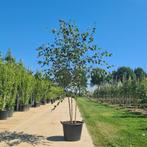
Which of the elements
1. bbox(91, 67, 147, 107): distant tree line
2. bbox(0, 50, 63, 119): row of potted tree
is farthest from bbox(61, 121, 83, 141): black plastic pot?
bbox(91, 67, 147, 107): distant tree line

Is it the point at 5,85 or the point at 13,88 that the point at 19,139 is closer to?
the point at 5,85

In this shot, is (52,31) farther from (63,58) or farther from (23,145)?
(23,145)

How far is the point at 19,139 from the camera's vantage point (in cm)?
1056

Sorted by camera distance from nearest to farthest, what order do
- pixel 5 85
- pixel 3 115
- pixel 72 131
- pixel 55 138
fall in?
pixel 72 131, pixel 55 138, pixel 3 115, pixel 5 85

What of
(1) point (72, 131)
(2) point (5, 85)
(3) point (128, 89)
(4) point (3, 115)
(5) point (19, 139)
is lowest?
(5) point (19, 139)

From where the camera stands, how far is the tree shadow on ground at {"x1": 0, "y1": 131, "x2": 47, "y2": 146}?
9.99 metres

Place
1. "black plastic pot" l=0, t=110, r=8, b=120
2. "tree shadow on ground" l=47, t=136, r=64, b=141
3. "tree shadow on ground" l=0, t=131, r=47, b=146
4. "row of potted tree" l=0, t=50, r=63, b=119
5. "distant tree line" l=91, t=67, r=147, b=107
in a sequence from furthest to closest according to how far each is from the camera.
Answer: "row of potted tree" l=0, t=50, r=63, b=119, "black plastic pot" l=0, t=110, r=8, b=120, "distant tree line" l=91, t=67, r=147, b=107, "tree shadow on ground" l=47, t=136, r=64, b=141, "tree shadow on ground" l=0, t=131, r=47, b=146

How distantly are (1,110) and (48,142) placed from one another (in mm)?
8907

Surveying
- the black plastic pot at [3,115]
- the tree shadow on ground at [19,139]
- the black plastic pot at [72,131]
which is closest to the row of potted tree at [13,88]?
the black plastic pot at [3,115]

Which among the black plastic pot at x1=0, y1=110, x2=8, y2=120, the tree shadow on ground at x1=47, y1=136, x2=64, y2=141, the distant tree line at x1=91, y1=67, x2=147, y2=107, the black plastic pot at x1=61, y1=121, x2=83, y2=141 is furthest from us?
the black plastic pot at x1=0, y1=110, x2=8, y2=120

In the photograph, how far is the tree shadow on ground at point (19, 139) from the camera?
9.99 metres

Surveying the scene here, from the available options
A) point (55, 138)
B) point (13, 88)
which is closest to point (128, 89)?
point (13, 88)

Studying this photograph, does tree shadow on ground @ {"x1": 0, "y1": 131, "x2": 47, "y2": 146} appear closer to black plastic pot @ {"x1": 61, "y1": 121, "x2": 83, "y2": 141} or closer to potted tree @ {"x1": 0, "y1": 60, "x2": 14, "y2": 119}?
black plastic pot @ {"x1": 61, "y1": 121, "x2": 83, "y2": 141}

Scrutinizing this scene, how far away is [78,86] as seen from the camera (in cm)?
1123
